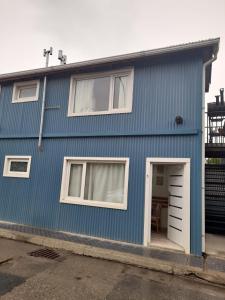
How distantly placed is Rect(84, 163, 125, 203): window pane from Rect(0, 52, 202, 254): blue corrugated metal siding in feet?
1.15

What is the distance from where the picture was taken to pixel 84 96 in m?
7.48

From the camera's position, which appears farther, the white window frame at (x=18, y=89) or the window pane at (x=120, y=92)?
the white window frame at (x=18, y=89)

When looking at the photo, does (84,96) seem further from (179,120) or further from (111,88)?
(179,120)

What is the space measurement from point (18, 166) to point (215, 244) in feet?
22.8

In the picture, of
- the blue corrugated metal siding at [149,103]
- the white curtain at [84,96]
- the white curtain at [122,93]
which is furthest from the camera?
the white curtain at [84,96]

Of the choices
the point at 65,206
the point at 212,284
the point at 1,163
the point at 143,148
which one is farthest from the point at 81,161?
the point at 212,284

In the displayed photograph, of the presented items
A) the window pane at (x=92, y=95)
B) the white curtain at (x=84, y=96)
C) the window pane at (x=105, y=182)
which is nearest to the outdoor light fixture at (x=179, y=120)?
the window pane at (x=105, y=182)

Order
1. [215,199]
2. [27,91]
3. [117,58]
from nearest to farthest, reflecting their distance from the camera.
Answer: [117,58], [215,199], [27,91]

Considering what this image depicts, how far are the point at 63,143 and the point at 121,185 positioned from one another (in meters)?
2.45

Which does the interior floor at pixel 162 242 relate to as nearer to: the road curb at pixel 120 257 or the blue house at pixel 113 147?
the blue house at pixel 113 147

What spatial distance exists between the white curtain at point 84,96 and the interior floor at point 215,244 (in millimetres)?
5356

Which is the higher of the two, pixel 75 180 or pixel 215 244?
pixel 75 180

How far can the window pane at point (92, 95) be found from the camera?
7.14 meters

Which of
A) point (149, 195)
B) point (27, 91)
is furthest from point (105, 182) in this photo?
point (27, 91)
